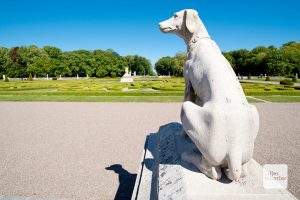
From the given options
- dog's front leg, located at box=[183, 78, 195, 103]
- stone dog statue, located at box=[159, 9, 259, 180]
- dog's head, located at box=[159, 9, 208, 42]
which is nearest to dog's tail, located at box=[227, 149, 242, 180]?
stone dog statue, located at box=[159, 9, 259, 180]

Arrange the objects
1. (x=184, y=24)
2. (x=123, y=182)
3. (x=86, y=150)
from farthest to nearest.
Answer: (x=86, y=150) < (x=123, y=182) < (x=184, y=24)

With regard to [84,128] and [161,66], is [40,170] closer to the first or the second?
[84,128]

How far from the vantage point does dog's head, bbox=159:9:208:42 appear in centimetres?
316

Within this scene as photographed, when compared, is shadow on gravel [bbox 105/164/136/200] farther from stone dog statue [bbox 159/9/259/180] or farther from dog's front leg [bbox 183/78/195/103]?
dog's front leg [bbox 183/78/195/103]

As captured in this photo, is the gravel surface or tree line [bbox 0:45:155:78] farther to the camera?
tree line [bbox 0:45:155:78]

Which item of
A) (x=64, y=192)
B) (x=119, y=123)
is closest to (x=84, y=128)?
(x=119, y=123)

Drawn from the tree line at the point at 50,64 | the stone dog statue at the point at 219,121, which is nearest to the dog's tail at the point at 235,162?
the stone dog statue at the point at 219,121

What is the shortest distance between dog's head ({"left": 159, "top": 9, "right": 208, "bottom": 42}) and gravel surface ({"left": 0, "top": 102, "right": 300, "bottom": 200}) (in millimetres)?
2947

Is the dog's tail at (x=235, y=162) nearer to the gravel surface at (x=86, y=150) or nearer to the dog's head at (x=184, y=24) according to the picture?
the dog's head at (x=184, y=24)

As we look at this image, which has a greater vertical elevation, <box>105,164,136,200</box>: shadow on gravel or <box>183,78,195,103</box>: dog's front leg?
<box>183,78,195,103</box>: dog's front leg

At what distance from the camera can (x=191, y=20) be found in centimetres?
316

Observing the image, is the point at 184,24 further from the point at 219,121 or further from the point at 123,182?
the point at 123,182

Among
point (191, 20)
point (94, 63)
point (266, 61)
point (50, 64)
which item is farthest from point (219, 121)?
point (94, 63)

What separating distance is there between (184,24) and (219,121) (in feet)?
5.03
